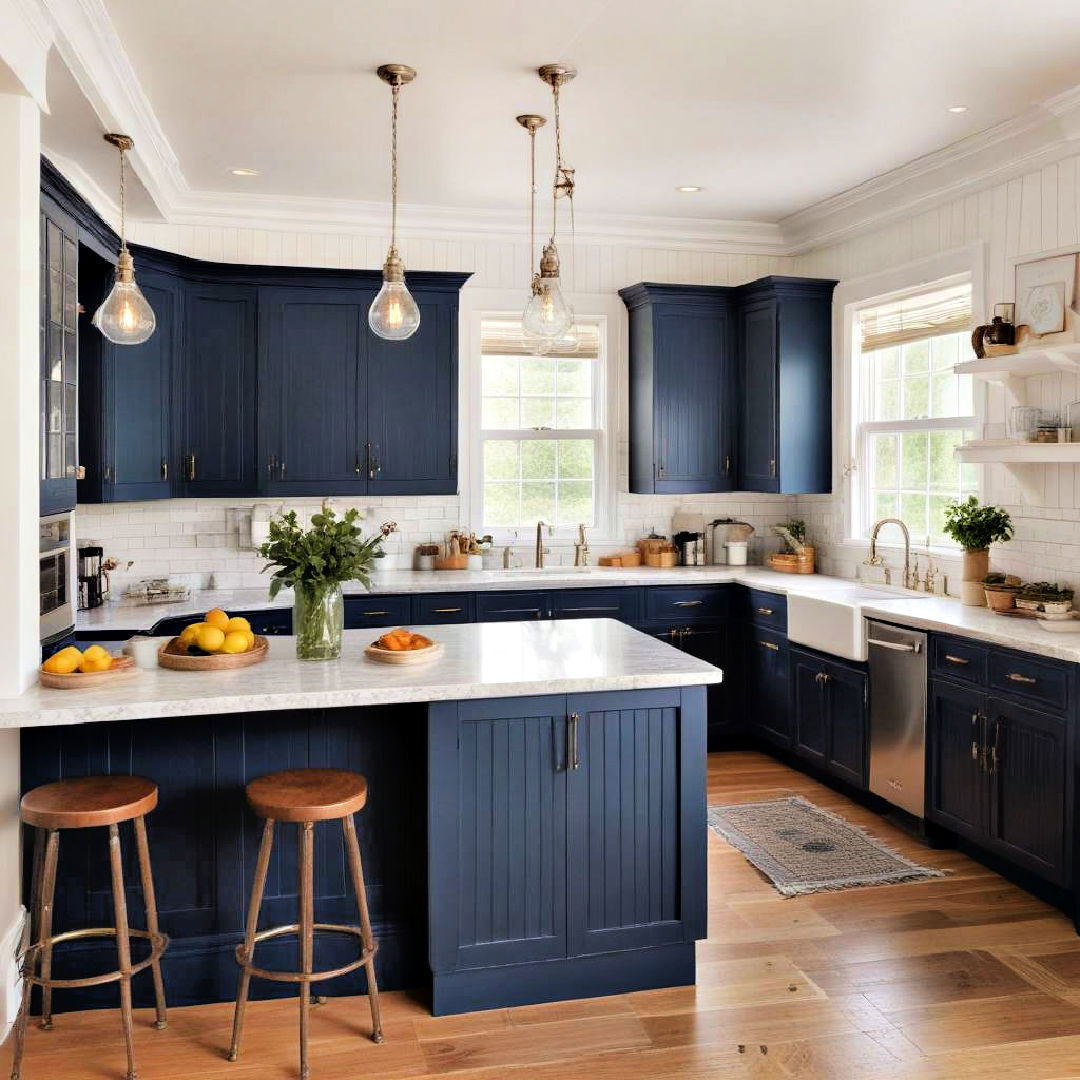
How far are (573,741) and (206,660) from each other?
1.15 metres

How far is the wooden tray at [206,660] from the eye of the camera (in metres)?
3.33

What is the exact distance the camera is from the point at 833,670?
5.35 meters

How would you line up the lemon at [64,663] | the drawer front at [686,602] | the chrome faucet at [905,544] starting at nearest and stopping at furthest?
the lemon at [64,663]
the chrome faucet at [905,544]
the drawer front at [686,602]

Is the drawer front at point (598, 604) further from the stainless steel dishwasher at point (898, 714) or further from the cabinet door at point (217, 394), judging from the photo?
the cabinet door at point (217, 394)

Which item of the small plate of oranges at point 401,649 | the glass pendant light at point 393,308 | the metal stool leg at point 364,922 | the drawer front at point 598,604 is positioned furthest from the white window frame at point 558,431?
the metal stool leg at point 364,922

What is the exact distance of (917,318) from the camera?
19.0 ft

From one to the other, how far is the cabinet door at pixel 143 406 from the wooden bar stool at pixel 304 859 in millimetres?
2652

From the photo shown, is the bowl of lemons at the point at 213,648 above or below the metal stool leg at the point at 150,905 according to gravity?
above

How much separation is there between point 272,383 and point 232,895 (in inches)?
129

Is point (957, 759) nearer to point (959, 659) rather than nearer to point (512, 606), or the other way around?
point (959, 659)

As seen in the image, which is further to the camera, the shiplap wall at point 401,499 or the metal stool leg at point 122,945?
the shiplap wall at point 401,499

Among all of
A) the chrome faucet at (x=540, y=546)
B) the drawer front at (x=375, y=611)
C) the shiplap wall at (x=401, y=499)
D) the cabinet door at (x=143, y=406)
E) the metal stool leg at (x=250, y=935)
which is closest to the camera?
the metal stool leg at (x=250, y=935)

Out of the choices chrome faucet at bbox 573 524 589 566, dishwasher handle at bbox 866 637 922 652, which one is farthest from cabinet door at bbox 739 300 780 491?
dishwasher handle at bbox 866 637 922 652

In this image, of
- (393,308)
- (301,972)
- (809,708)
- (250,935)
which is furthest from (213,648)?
(809,708)
